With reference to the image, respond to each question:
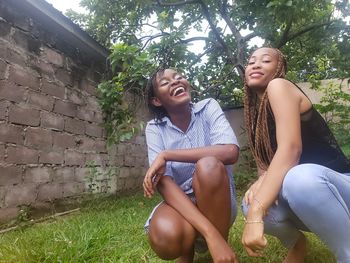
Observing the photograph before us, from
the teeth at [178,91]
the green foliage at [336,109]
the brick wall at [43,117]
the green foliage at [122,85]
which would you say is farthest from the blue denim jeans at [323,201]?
the green foliage at [336,109]

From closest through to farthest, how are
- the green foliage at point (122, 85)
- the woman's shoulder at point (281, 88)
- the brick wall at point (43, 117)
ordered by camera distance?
the woman's shoulder at point (281, 88)
the brick wall at point (43, 117)
the green foliage at point (122, 85)

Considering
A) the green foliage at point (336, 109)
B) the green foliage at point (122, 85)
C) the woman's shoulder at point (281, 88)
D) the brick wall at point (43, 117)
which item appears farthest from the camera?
the green foliage at point (336, 109)

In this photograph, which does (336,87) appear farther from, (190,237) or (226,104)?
(190,237)

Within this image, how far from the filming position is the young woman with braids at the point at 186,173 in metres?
1.71

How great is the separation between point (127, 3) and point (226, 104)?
3.27m

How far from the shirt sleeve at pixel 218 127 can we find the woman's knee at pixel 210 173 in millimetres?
223

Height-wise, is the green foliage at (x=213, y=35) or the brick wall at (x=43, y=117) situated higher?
the green foliage at (x=213, y=35)

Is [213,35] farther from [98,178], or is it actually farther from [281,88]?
[281,88]

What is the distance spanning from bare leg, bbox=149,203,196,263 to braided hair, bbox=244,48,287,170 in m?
0.49

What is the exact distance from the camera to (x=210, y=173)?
1.73 m

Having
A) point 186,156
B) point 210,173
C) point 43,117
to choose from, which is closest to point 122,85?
point 43,117

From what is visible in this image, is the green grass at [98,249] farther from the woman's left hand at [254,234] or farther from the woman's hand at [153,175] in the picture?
the woman's left hand at [254,234]

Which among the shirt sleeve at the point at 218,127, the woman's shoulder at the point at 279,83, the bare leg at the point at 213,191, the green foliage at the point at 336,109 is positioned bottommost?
A: the bare leg at the point at 213,191

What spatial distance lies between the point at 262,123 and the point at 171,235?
68cm
